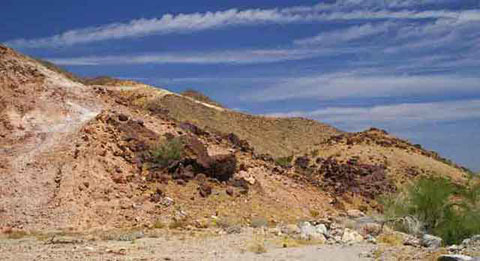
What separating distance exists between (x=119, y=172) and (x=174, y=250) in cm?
1120

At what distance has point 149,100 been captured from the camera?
77.6 meters

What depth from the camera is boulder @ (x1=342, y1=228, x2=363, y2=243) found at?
23609 mm

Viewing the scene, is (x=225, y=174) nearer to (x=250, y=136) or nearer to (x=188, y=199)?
(x=188, y=199)

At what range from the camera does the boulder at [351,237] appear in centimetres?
2361

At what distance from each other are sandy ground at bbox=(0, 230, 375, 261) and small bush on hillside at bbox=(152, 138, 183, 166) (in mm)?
8894

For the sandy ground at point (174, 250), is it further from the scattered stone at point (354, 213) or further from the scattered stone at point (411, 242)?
the scattered stone at point (354, 213)

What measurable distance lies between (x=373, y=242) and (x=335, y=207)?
1538 centimetres

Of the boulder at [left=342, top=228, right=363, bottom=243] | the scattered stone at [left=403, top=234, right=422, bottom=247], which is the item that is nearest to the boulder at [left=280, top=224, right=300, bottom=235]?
the boulder at [left=342, top=228, right=363, bottom=243]

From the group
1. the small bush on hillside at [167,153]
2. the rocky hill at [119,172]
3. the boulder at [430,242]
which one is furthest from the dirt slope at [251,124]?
the boulder at [430,242]

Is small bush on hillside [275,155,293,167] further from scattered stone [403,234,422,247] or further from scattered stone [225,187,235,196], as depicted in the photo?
scattered stone [403,234,422,247]

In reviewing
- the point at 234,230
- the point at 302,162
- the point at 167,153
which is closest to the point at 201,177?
the point at 167,153

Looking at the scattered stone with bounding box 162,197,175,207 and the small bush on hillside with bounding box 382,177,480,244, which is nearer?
the small bush on hillside with bounding box 382,177,480,244

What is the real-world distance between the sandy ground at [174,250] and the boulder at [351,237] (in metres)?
1.43

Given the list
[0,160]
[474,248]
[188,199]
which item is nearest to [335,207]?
[188,199]
